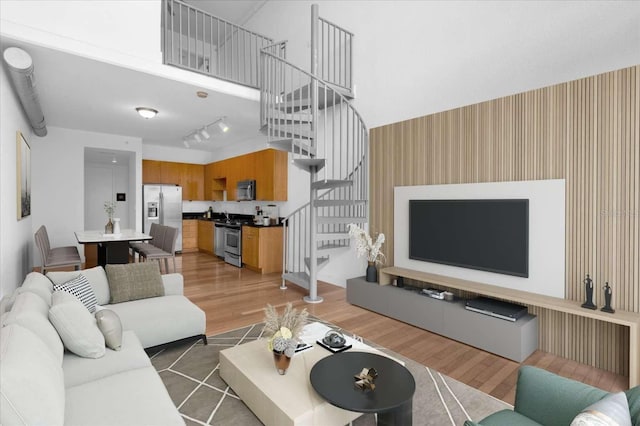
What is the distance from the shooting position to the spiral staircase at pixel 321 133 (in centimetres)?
433

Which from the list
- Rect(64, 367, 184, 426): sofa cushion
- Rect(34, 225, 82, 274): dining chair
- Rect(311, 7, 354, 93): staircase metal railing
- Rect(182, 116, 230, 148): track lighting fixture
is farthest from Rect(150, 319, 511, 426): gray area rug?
Rect(182, 116, 230, 148): track lighting fixture

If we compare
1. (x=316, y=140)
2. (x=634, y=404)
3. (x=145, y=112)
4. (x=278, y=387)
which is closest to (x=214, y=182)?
(x=145, y=112)

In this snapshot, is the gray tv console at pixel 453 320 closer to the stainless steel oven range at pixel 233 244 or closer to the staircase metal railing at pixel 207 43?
the stainless steel oven range at pixel 233 244

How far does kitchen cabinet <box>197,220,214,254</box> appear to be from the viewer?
797 cm

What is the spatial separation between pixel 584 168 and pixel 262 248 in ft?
15.8

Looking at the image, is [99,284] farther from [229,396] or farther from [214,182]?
[214,182]

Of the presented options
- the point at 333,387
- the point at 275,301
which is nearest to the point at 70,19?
the point at 275,301

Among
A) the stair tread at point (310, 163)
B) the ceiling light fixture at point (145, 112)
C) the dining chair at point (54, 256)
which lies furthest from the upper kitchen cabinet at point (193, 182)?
the stair tread at point (310, 163)

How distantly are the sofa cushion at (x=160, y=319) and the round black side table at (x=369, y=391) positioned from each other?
141 cm

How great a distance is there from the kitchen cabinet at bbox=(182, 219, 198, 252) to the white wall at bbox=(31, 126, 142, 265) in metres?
2.22

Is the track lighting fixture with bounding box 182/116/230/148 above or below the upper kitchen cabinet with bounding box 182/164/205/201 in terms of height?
above

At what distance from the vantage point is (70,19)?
11.0 feet

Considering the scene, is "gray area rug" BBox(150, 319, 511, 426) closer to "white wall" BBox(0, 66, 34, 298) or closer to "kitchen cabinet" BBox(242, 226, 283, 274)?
"white wall" BBox(0, 66, 34, 298)

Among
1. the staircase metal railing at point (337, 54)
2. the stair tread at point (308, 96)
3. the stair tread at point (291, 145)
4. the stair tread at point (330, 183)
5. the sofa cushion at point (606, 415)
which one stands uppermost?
the staircase metal railing at point (337, 54)
